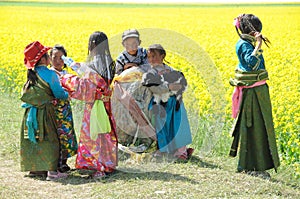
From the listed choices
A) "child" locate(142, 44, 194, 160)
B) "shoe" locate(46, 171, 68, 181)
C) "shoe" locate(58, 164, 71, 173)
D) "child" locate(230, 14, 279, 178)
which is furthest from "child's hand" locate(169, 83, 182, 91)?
"shoe" locate(46, 171, 68, 181)

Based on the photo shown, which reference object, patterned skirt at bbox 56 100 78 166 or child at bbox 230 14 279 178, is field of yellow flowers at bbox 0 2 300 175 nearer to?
child at bbox 230 14 279 178

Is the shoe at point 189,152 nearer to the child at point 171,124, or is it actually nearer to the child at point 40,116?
the child at point 171,124

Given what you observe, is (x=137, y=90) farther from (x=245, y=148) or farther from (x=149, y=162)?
(x=245, y=148)

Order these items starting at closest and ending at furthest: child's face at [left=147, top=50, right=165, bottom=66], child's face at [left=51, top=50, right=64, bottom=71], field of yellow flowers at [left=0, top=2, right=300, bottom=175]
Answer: child's face at [left=147, top=50, right=165, bottom=66], child's face at [left=51, top=50, right=64, bottom=71], field of yellow flowers at [left=0, top=2, right=300, bottom=175]

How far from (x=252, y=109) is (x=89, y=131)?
1.85m

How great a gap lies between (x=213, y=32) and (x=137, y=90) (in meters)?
14.0

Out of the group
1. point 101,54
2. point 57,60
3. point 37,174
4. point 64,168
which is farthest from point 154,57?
point 37,174

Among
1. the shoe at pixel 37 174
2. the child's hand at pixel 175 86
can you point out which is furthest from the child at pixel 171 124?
the shoe at pixel 37 174

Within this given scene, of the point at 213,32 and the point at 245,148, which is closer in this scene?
the point at 245,148

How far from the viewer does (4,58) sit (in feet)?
50.6

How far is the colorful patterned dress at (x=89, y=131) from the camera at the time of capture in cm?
Answer: 764

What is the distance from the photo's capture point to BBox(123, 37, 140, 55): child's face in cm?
806

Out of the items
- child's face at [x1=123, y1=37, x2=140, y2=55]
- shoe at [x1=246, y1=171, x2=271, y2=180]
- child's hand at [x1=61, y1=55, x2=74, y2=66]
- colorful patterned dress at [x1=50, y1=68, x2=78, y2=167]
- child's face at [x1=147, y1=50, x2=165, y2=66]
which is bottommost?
shoe at [x1=246, y1=171, x2=271, y2=180]

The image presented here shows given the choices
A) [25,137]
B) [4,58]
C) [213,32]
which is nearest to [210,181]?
[25,137]
